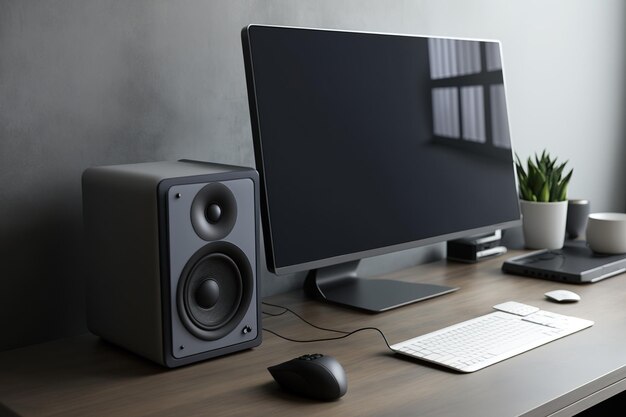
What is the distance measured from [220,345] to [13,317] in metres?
0.39

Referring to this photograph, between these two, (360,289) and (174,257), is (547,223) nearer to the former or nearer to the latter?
(360,289)

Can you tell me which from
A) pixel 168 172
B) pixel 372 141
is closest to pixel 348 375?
pixel 168 172

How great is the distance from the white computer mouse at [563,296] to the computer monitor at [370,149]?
221 mm

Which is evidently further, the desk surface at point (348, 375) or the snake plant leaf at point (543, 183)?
the snake plant leaf at point (543, 183)

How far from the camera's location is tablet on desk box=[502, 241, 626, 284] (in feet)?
5.96

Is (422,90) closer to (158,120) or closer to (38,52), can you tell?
(158,120)

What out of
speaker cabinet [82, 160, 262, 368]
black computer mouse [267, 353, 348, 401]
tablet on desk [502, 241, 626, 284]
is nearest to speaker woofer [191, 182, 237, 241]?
speaker cabinet [82, 160, 262, 368]

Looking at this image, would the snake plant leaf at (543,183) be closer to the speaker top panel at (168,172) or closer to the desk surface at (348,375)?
the desk surface at (348,375)

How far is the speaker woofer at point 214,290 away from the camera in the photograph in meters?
Result: 1.28

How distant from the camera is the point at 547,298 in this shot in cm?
170

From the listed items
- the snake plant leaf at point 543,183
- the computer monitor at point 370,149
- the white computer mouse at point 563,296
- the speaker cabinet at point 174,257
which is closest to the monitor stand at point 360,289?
the computer monitor at point 370,149

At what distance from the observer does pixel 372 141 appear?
5.38 feet

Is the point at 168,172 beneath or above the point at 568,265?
above

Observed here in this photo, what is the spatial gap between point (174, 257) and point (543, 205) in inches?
47.5
